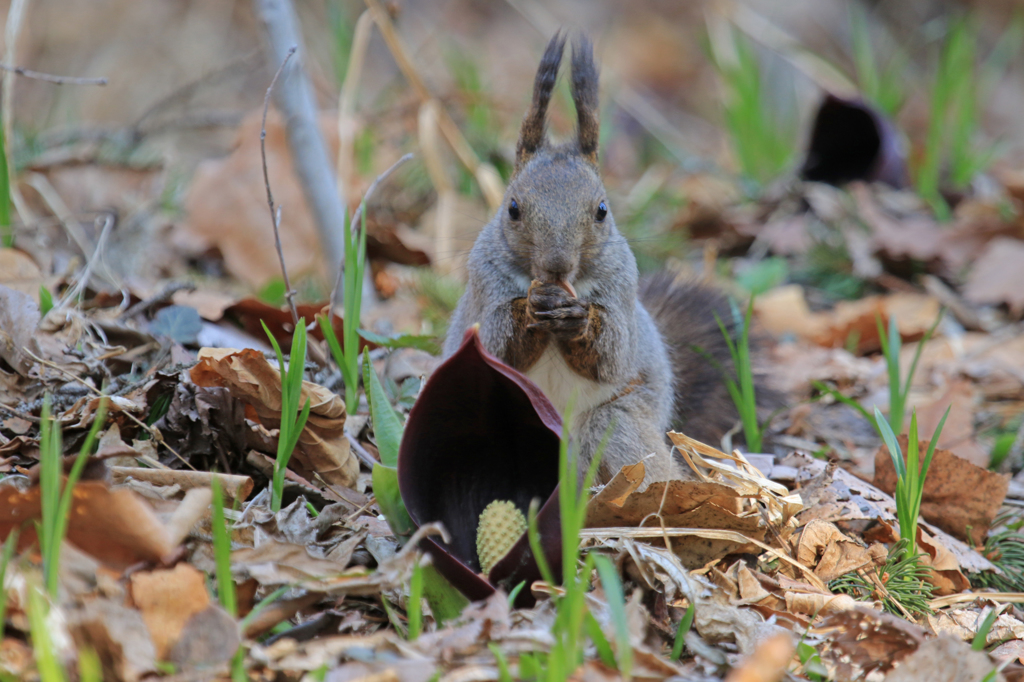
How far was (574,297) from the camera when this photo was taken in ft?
6.75

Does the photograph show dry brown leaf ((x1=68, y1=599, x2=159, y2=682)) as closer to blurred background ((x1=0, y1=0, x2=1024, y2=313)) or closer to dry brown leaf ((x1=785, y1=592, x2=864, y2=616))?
dry brown leaf ((x1=785, y1=592, x2=864, y2=616))

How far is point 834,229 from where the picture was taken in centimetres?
439

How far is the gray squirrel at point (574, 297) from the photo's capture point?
213cm

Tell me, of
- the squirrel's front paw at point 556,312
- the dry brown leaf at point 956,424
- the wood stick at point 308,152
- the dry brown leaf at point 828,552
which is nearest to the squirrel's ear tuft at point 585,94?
the squirrel's front paw at point 556,312

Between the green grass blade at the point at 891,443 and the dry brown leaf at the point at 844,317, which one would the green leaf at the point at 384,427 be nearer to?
the green grass blade at the point at 891,443

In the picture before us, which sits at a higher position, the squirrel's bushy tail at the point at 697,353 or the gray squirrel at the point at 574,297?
the gray squirrel at the point at 574,297

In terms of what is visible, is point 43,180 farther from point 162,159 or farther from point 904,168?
point 904,168

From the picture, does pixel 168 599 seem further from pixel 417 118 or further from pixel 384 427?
pixel 417 118

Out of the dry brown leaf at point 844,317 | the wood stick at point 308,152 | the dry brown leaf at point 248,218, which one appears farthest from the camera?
the dry brown leaf at point 248,218

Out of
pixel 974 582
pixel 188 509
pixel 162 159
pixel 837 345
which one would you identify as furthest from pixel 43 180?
pixel 974 582

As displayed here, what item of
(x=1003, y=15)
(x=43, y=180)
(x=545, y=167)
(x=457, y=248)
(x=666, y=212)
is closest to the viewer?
(x=545, y=167)

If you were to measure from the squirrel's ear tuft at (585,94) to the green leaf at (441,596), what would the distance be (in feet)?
4.34

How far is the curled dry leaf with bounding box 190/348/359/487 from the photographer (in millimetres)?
1896

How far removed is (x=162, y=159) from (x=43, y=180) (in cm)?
61
